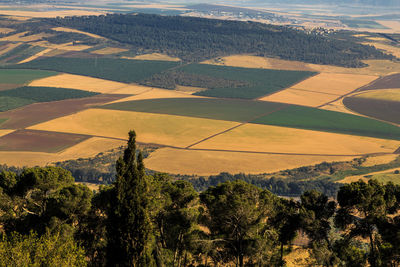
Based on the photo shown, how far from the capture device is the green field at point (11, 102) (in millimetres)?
150337

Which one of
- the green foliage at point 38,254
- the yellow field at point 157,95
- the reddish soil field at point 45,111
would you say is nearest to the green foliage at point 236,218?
the green foliage at point 38,254

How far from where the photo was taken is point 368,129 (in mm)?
130750

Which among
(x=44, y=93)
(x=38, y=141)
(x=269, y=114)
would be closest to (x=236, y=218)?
(x=38, y=141)

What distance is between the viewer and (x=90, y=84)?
614 ft

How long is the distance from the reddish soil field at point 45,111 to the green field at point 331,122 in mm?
47948

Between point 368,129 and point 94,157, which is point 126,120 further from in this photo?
point 368,129

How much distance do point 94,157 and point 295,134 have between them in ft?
148

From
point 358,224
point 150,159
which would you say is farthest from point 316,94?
point 358,224

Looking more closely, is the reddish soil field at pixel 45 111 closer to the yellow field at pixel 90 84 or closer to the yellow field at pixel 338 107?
the yellow field at pixel 90 84

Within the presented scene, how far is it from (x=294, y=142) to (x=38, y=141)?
174 ft

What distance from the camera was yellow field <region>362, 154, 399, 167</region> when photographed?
338 feet

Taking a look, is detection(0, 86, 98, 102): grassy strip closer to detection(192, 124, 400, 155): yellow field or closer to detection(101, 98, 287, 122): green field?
detection(101, 98, 287, 122): green field

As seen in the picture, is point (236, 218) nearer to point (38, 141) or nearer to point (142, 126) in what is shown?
point (38, 141)

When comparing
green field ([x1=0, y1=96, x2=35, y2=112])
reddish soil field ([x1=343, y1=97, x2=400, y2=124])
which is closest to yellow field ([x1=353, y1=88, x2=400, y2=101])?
reddish soil field ([x1=343, y1=97, x2=400, y2=124])
